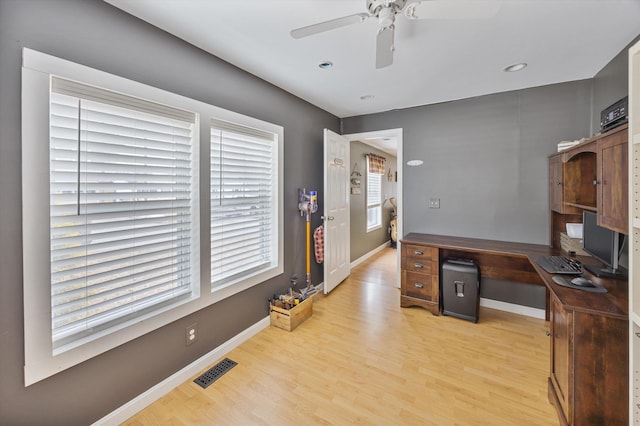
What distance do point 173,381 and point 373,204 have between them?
15.8 feet

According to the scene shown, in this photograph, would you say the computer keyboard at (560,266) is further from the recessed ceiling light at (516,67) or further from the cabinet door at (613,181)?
the recessed ceiling light at (516,67)

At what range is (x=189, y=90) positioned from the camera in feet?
6.70

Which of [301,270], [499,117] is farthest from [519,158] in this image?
[301,270]

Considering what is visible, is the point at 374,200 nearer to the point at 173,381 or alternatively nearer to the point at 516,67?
the point at 516,67

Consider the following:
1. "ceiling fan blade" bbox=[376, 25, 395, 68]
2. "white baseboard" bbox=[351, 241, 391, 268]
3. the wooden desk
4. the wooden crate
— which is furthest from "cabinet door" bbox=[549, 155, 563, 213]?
"white baseboard" bbox=[351, 241, 391, 268]

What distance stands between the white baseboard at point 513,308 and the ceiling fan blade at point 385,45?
3038mm

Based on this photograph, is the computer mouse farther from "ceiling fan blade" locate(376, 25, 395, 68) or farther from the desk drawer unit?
"ceiling fan blade" locate(376, 25, 395, 68)

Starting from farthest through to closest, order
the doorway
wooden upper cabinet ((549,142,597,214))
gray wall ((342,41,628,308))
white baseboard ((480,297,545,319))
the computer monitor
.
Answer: the doorway → white baseboard ((480,297,545,319)) → gray wall ((342,41,628,308)) → wooden upper cabinet ((549,142,597,214)) → the computer monitor

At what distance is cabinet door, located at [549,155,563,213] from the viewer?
8.23 feet

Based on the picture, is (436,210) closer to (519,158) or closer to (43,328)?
(519,158)

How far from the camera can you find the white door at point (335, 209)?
11.6 ft

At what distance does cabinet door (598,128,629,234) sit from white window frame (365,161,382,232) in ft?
13.1

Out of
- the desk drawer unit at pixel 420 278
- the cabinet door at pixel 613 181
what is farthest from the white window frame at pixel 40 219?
the cabinet door at pixel 613 181

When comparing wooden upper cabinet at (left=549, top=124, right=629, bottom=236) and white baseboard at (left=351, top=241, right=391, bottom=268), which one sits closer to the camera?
wooden upper cabinet at (left=549, top=124, right=629, bottom=236)
